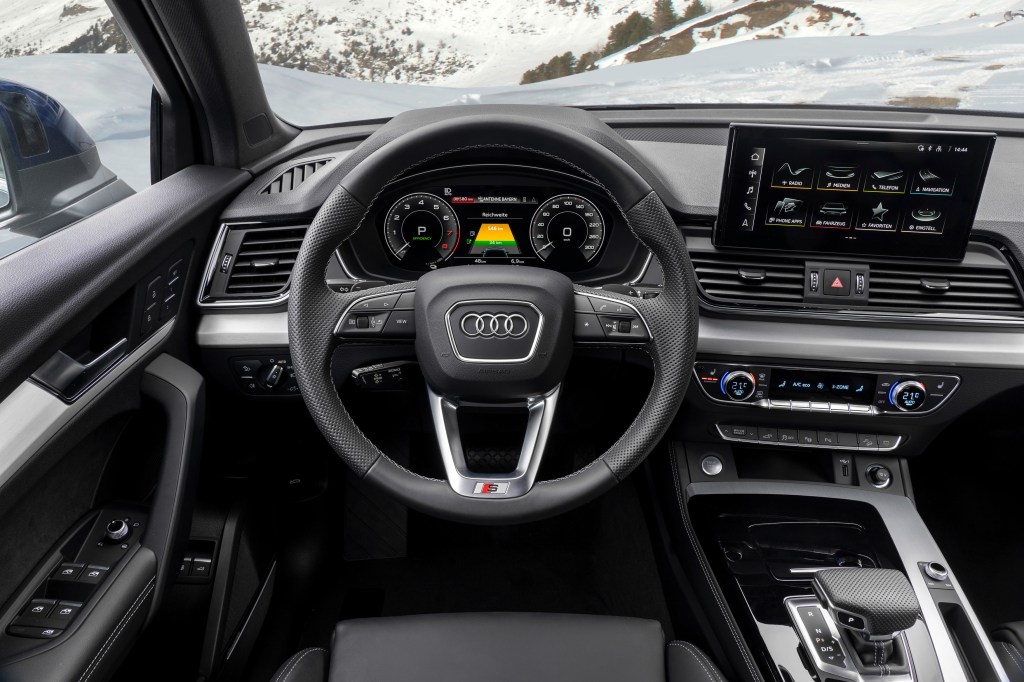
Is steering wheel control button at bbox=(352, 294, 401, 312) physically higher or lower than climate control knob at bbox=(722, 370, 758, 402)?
higher

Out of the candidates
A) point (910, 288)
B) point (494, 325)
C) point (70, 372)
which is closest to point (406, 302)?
point (494, 325)

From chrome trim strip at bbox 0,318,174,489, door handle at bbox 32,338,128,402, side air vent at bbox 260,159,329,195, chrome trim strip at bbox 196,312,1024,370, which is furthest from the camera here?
side air vent at bbox 260,159,329,195

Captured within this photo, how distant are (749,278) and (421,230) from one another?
76 centimetres

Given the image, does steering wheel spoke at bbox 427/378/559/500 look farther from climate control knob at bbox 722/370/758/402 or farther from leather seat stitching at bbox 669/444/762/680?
leather seat stitching at bbox 669/444/762/680

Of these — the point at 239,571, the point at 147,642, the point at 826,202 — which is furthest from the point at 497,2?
the point at 147,642

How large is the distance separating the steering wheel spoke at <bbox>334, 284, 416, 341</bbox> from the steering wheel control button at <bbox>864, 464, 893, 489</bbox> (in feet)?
4.11

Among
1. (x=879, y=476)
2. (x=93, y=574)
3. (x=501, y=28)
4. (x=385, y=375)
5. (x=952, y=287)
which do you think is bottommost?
(x=879, y=476)

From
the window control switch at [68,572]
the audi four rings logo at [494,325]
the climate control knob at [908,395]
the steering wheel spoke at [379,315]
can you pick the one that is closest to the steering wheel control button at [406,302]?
the steering wheel spoke at [379,315]

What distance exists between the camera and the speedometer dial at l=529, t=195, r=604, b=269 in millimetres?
1691

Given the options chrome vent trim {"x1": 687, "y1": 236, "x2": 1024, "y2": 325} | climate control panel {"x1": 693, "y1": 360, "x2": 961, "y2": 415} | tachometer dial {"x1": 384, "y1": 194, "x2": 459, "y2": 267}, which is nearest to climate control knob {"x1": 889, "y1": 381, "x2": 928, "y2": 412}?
climate control panel {"x1": 693, "y1": 360, "x2": 961, "y2": 415}

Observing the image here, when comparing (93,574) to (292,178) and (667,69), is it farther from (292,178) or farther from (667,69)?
(667,69)

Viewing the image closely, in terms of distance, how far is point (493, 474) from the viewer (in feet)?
4.26

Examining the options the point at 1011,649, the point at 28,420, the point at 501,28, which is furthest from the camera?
the point at 501,28

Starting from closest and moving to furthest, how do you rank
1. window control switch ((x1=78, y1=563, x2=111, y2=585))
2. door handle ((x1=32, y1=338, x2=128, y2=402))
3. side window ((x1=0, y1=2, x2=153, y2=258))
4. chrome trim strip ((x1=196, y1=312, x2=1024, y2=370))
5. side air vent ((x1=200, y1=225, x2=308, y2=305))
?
door handle ((x1=32, y1=338, x2=128, y2=402)) < window control switch ((x1=78, y1=563, x2=111, y2=585)) < side window ((x1=0, y1=2, x2=153, y2=258)) < chrome trim strip ((x1=196, y1=312, x2=1024, y2=370)) < side air vent ((x1=200, y1=225, x2=308, y2=305))
